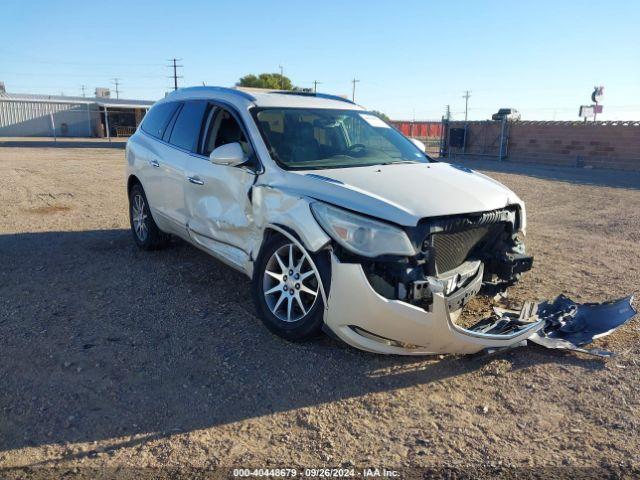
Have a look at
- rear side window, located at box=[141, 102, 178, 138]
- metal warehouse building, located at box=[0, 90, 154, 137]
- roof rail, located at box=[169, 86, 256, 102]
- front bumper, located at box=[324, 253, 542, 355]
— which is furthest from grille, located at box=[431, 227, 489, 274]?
metal warehouse building, located at box=[0, 90, 154, 137]

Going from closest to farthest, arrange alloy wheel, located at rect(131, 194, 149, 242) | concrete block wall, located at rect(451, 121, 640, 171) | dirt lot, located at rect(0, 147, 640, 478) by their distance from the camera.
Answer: dirt lot, located at rect(0, 147, 640, 478) → alloy wheel, located at rect(131, 194, 149, 242) → concrete block wall, located at rect(451, 121, 640, 171)

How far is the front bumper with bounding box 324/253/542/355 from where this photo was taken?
3211 mm

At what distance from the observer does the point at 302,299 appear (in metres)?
3.75

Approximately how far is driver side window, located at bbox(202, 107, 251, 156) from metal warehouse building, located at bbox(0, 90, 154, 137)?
40.9 m

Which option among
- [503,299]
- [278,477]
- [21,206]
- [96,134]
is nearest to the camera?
[278,477]

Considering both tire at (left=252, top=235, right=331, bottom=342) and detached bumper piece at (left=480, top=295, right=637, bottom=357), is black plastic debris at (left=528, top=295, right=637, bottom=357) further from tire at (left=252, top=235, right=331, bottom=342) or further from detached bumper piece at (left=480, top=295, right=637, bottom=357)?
tire at (left=252, top=235, right=331, bottom=342)

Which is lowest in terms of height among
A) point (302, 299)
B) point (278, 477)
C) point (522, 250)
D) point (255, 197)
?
point (278, 477)

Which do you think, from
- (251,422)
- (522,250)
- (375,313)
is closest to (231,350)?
(251,422)

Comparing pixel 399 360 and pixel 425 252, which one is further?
pixel 399 360

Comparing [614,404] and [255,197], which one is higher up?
[255,197]

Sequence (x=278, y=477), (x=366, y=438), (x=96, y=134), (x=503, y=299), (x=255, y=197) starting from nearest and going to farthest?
(x=278, y=477), (x=366, y=438), (x=255, y=197), (x=503, y=299), (x=96, y=134)

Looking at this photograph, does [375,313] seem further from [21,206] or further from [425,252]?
[21,206]

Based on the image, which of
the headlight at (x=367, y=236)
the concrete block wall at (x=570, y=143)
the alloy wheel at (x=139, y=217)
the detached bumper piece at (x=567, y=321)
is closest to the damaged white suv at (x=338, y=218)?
the headlight at (x=367, y=236)

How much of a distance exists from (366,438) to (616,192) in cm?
1288
